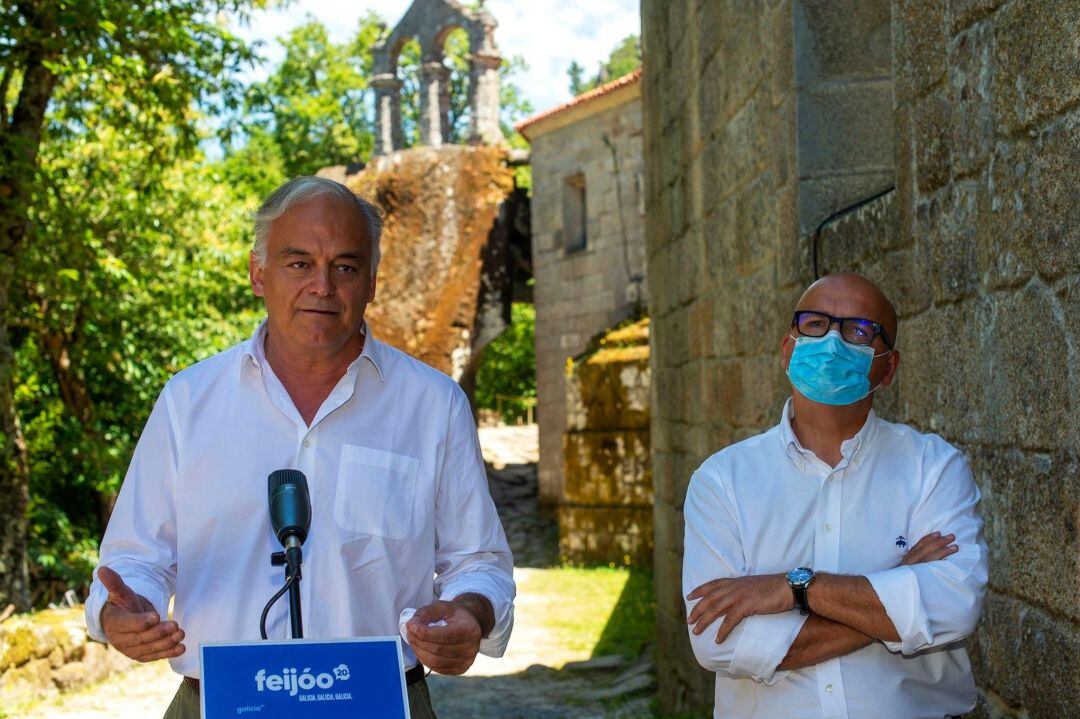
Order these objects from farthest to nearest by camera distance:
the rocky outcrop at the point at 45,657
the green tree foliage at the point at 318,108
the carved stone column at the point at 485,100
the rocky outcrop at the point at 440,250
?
the green tree foliage at the point at 318,108 < the carved stone column at the point at 485,100 < the rocky outcrop at the point at 440,250 < the rocky outcrop at the point at 45,657

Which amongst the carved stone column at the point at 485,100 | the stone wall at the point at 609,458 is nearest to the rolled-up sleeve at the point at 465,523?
the stone wall at the point at 609,458

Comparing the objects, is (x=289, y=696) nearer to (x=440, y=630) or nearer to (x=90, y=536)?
(x=440, y=630)

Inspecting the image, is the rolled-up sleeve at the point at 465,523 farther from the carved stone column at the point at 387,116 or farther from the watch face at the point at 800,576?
the carved stone column at the point at 387,116

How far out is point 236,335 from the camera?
1739 cm

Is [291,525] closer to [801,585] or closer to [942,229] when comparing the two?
[801,585]

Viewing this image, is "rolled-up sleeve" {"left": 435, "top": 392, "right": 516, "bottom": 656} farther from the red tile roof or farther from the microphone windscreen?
the red tile roof

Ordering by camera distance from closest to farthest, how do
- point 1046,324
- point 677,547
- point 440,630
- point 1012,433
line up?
point 440,630 → point 1046,324 → point 1012,433 → point 677,547

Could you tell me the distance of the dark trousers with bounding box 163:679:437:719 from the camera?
8.41ft

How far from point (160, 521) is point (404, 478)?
486 millimetres

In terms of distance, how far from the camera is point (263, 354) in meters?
2.73

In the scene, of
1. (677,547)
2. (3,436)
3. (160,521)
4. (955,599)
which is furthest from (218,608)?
(3,436)

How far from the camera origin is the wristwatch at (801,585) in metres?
2.49

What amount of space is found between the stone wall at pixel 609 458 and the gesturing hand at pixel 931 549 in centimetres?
1426

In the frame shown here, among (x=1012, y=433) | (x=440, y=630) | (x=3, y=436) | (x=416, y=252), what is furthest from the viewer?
(x=416, y=252)
